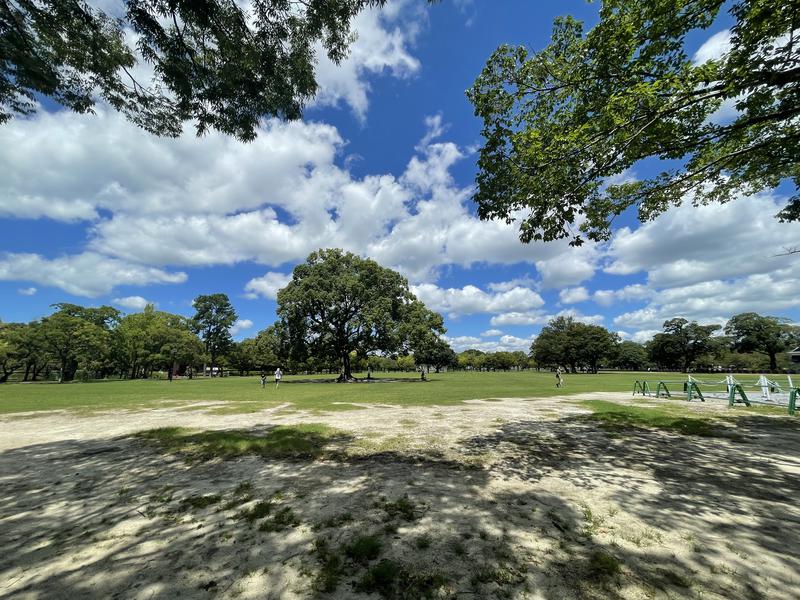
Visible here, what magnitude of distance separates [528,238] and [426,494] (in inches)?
233

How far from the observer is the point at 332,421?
1231 centimetres

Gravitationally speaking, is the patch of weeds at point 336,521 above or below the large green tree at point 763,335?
below

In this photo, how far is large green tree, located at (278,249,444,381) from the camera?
38000mm

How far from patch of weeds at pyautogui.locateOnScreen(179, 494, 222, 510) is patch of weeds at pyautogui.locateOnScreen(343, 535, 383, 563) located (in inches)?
105

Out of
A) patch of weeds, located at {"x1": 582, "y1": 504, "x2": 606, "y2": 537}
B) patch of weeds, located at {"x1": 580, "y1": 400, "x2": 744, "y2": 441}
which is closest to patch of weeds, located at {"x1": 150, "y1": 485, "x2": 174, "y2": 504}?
patch of weeds, located at {"x1": 582, "y1": 504, "x2": 606, "y2": 537}

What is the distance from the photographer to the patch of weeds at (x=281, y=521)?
4.37 m

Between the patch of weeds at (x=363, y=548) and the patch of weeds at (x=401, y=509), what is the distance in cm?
69

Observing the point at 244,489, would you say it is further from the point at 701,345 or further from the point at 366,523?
the point at 701,345

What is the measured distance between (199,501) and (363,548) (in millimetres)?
3133

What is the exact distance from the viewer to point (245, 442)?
882 centimetres

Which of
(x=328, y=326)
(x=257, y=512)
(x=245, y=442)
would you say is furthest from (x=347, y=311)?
(x=257, y=512)

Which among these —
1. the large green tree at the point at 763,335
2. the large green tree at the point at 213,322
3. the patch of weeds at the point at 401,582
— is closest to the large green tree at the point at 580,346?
the large green tree at the point at 763,335

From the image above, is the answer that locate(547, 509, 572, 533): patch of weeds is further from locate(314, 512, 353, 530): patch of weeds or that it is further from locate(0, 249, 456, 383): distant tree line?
locate(0, 249, 456, 383): distant tree line

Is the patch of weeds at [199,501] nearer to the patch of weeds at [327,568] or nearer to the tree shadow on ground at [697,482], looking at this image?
the patch of weeds at [327,568]
